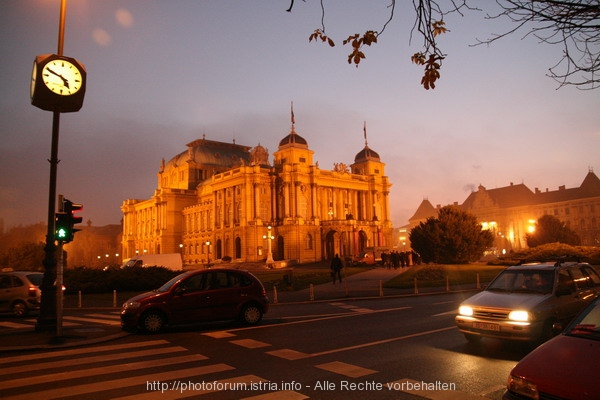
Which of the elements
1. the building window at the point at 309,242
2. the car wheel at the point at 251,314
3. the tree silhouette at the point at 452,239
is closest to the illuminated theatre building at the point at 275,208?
the building window at the point at 309,242

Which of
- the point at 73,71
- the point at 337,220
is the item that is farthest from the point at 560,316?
the point at 337,220

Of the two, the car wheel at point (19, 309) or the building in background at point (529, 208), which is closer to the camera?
the car wheel at point (19, 309)

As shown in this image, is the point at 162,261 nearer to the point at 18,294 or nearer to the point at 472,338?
the point at 18,294

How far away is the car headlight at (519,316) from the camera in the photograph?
8.98 meters

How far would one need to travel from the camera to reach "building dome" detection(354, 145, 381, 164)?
96725mm

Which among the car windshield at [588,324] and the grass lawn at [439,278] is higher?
the car windshield at [588,324]

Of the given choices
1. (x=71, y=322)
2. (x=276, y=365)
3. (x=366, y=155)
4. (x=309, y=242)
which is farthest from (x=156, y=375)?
(x=366, y=155)

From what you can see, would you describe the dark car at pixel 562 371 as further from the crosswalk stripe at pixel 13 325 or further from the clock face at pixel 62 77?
the crosswalk stripe at pixel 13 325

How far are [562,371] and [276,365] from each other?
5.18 metres

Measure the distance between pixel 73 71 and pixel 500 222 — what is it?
403ft

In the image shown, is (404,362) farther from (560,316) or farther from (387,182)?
(387,182)

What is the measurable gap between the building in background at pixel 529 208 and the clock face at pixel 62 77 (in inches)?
3644

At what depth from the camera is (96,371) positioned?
8438 mm

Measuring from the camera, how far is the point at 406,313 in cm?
1614
